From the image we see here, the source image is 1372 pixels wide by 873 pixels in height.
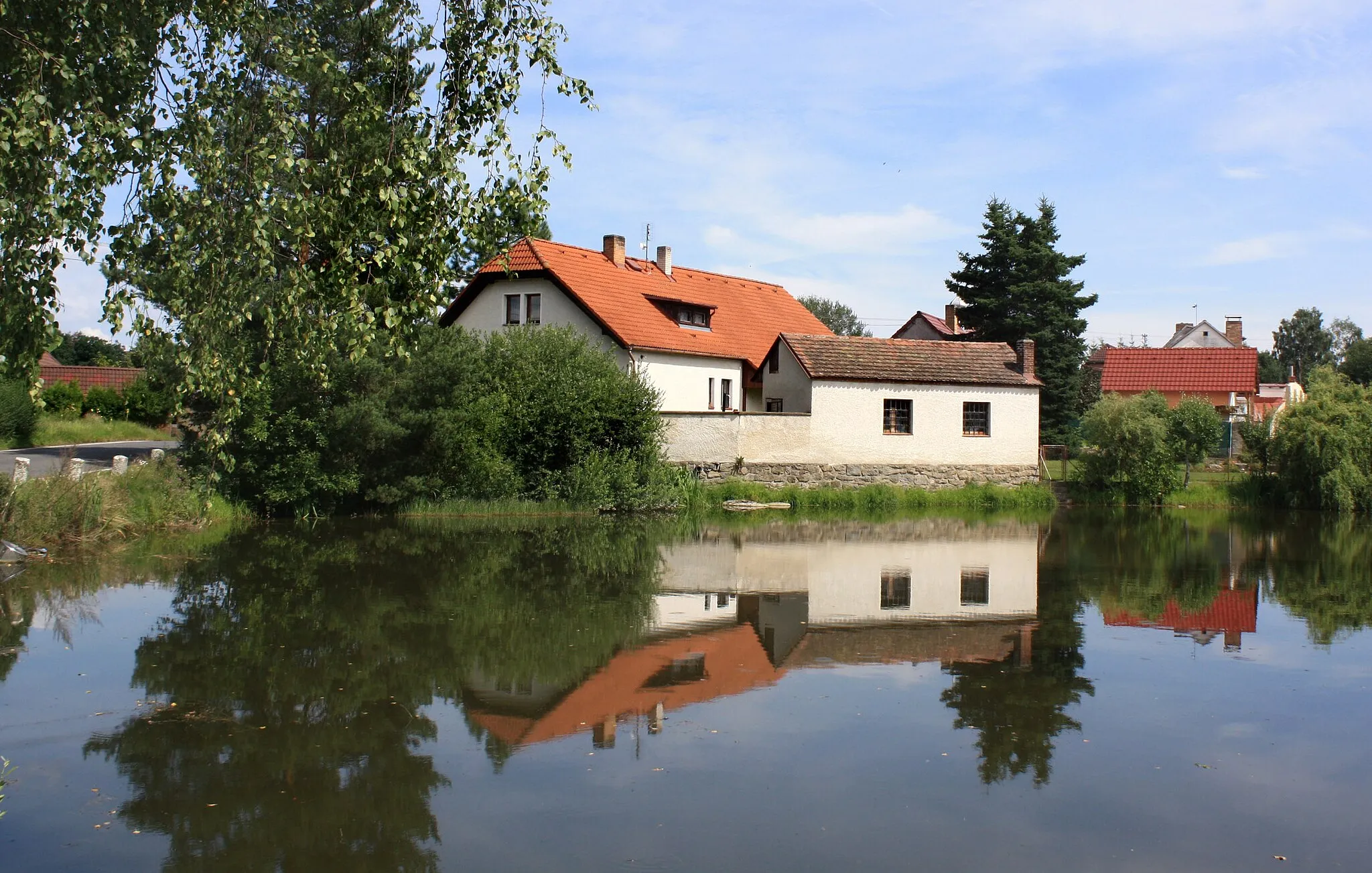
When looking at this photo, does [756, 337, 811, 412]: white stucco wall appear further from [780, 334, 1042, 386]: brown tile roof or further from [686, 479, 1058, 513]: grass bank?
[686, 479, 1058, 513]: grass bank

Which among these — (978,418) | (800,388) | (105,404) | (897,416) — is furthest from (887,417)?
(105,404)

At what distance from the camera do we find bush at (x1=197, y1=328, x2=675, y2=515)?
23.8 meters

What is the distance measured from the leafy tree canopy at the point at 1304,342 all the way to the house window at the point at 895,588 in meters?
95.1

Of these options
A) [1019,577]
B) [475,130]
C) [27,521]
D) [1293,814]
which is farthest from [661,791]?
[27,521]

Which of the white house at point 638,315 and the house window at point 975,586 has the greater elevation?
the white house at point 638,315

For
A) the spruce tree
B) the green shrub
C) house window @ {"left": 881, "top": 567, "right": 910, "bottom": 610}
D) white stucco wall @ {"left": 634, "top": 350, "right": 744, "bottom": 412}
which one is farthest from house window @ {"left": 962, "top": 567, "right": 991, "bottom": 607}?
the green shrub

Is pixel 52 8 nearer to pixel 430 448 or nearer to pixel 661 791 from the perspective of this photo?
pixel 661 791

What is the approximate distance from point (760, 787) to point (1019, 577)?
10.8m

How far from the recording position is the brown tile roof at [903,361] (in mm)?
32531

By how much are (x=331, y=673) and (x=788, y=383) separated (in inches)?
989

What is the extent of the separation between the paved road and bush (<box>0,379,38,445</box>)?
2.85 ft

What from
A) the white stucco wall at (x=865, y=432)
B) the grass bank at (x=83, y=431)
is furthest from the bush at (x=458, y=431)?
the grass bank at (x=83, y=431)

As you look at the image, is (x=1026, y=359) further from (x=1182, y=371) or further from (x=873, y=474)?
(x=1182, y=371)

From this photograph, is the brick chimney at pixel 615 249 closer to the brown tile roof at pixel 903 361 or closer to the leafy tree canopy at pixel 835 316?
the brown tile roof at pixel 903 361
